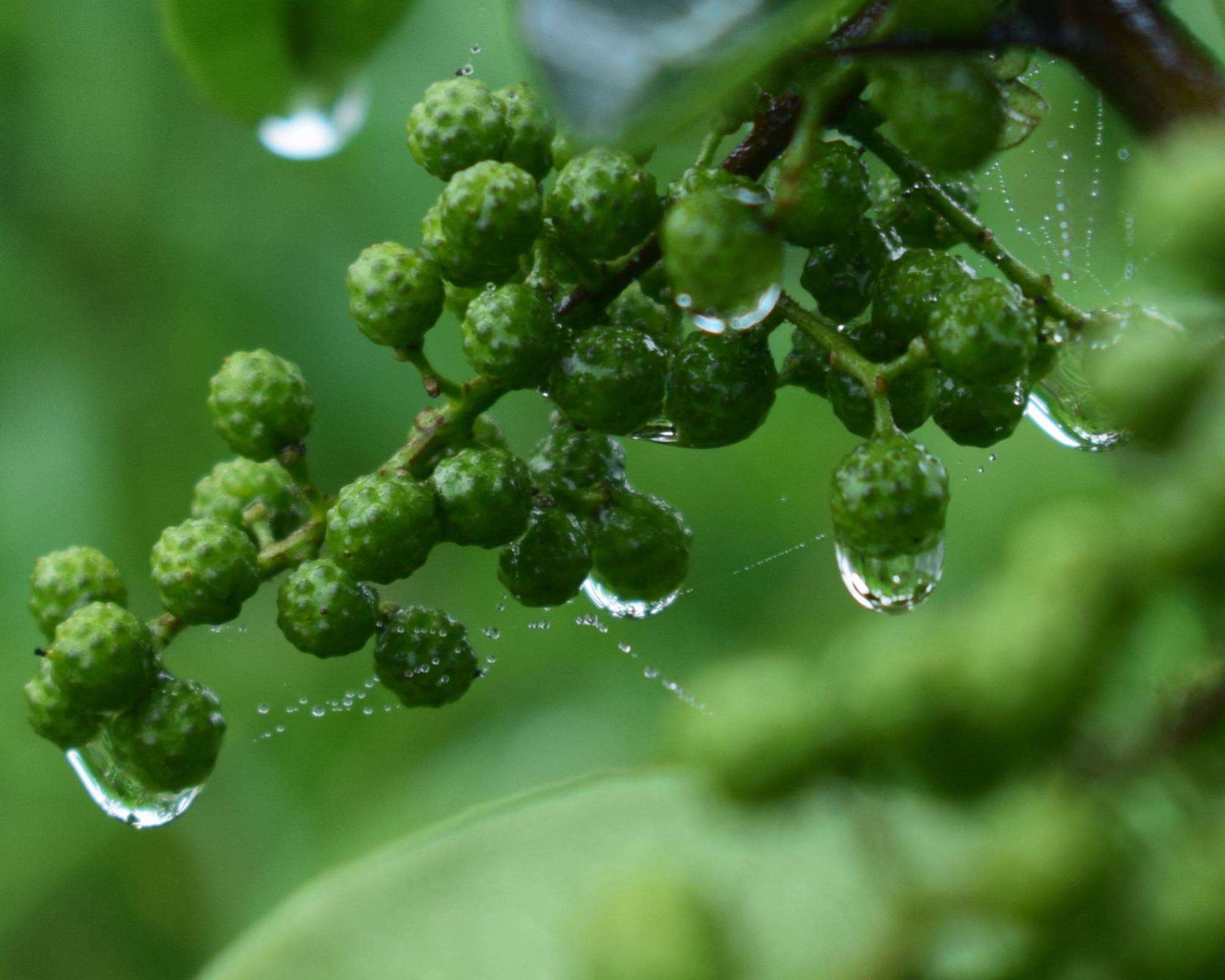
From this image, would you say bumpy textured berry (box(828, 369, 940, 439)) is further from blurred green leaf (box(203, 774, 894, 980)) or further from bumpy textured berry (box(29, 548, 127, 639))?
bumpy textured berry (box(29, 548, 127, 639))

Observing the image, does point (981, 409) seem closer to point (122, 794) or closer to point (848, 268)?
point (848, 268)

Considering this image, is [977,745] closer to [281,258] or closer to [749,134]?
[749,134]

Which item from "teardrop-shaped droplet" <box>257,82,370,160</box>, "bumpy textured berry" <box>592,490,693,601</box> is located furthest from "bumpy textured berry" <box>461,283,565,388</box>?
"teardrop-shaped droplet" <box>257,82,370,160</box>

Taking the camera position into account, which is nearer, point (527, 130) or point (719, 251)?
point (719, 251)

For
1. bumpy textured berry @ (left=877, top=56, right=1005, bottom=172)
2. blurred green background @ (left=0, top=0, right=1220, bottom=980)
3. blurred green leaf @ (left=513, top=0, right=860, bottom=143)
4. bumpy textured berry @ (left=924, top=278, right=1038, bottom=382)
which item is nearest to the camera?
blurred green leaf @ (left=513, top=0, right=860, bottom=143)

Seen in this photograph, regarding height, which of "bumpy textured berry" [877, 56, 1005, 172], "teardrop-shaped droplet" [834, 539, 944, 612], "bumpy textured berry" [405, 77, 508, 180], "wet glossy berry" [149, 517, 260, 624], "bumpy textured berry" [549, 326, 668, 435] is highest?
"bumpy textured berry" [877, 56, 1005, 172]

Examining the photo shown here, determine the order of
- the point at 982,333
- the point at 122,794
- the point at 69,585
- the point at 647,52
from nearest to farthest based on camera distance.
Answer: the point at 647,52, the point at 982,333, the point at 69,585, the point at 122,794

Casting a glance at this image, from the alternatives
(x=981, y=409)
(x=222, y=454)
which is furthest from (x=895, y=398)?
(x=222, y=454)
